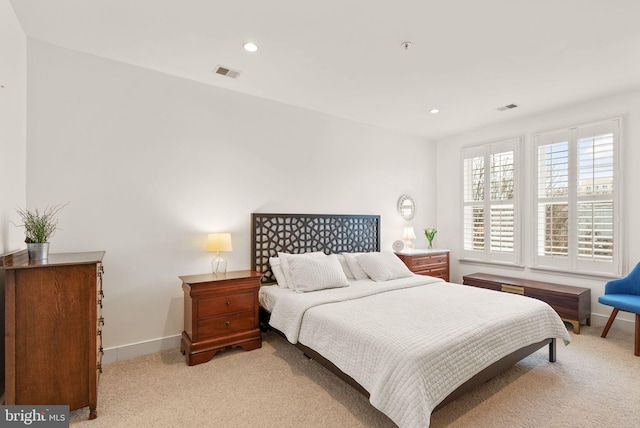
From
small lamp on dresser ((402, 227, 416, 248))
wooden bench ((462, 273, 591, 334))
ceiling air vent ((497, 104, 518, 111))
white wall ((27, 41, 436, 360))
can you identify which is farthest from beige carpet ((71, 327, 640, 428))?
ceiling air vent ((497, 104, 518, 111))

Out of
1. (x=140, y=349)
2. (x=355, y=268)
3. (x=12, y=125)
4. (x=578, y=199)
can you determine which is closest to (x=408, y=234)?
(x=355, y=268)

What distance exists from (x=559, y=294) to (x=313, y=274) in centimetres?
297

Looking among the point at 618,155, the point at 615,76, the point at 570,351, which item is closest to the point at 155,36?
the point at 615,76

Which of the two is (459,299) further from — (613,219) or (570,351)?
(613,219)

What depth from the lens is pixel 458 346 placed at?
2.04 meters

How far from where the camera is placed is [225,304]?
306cm

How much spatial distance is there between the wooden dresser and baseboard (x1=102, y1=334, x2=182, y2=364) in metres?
0.90

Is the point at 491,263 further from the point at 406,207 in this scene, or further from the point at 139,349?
the point at 139,349

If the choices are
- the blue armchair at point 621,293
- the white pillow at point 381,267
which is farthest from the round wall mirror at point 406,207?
the blue armchair at point 621,293

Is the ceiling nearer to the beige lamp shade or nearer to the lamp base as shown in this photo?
the beige lamp shade

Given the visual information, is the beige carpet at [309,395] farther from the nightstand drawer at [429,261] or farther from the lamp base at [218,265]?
the nightstand drawer at [429,261]

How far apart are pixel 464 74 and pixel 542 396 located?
9.40 ft

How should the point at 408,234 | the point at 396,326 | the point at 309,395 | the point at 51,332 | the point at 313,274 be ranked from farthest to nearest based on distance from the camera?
the point at 408,234 < the point at 313,274 < the point at 309,395 < the point at 396,326 < the point at 51,332

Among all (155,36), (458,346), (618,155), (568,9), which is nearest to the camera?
(458,346)
